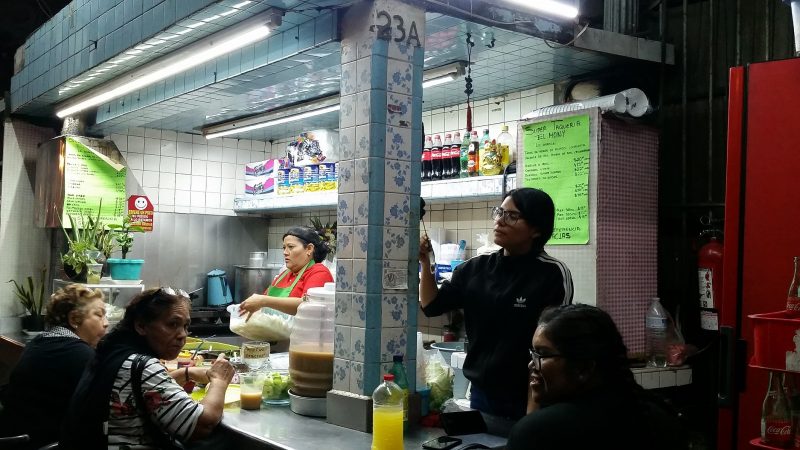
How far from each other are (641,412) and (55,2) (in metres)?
8.93

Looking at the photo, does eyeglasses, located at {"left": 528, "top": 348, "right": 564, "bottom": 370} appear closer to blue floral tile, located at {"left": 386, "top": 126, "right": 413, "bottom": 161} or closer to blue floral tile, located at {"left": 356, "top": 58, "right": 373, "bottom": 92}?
blue floral tile, located at {"left": 386, "top": 126, "right": 413, "bottom": 161}

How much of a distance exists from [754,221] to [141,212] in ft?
18.6

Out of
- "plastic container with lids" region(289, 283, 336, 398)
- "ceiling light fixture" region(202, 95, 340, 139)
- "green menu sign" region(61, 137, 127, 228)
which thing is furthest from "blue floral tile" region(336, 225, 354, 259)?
"green menu sign" region(61, 137, 127, 228)

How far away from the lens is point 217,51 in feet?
13.2

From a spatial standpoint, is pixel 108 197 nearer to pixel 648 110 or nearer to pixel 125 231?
pixel 125 231

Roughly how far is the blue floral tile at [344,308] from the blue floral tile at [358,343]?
0.17 feet

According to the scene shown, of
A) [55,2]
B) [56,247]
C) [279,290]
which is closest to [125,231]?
[56,247]

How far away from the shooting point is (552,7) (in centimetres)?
359

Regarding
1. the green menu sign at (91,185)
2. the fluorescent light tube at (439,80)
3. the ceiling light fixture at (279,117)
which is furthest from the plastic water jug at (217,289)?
the fluorescent light tube at (439,80)

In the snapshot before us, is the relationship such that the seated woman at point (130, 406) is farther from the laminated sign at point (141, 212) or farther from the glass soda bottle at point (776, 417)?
the laminated sign at point (141, 212)

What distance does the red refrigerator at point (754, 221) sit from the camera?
2.98 m

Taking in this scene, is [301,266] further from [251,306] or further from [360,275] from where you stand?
[360,275]

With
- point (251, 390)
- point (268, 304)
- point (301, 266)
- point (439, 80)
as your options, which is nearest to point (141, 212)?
point (301, 266)

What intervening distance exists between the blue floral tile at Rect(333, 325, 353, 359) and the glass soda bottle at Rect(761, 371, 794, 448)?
1.75 m
